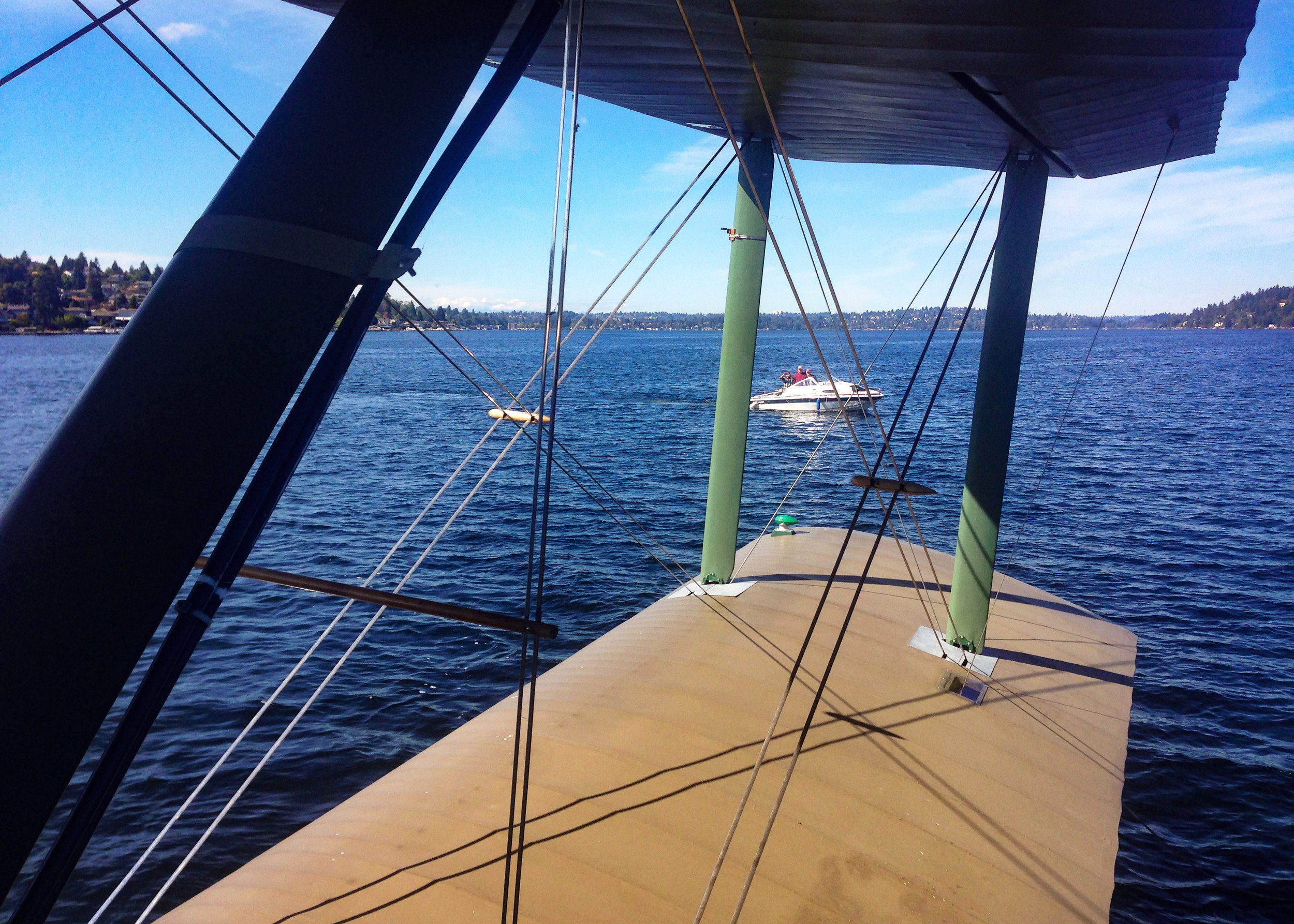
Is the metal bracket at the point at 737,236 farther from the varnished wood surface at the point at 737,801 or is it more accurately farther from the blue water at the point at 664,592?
the blue water at the point at 664,592

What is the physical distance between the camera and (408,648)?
12867 millimetres

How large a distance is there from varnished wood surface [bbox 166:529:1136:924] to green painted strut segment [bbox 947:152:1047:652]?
0.71 meters

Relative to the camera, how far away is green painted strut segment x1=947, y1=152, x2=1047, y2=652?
7438 mm

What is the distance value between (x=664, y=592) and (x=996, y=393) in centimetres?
880

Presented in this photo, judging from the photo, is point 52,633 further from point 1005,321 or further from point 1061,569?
point 1061,569

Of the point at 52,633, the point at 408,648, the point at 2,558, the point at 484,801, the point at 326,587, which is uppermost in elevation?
the point at 2,558

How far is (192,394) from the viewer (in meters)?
1.58

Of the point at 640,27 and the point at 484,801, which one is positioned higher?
the point at 640,27

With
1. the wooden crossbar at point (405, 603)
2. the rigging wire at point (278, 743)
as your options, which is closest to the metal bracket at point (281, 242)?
the wooden crossbar at point (405, 603)

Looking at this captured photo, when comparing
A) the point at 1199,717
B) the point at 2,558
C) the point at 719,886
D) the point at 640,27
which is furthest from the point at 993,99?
the point at 1199,717

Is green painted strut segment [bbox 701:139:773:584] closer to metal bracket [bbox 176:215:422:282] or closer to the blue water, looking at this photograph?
the blue water

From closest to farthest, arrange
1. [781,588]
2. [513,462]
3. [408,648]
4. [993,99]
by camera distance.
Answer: [993,99] → [781,588] → [408,648] → [513,462]

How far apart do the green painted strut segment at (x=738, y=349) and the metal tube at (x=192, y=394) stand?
6.43 meters

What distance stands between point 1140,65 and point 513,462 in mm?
25950
